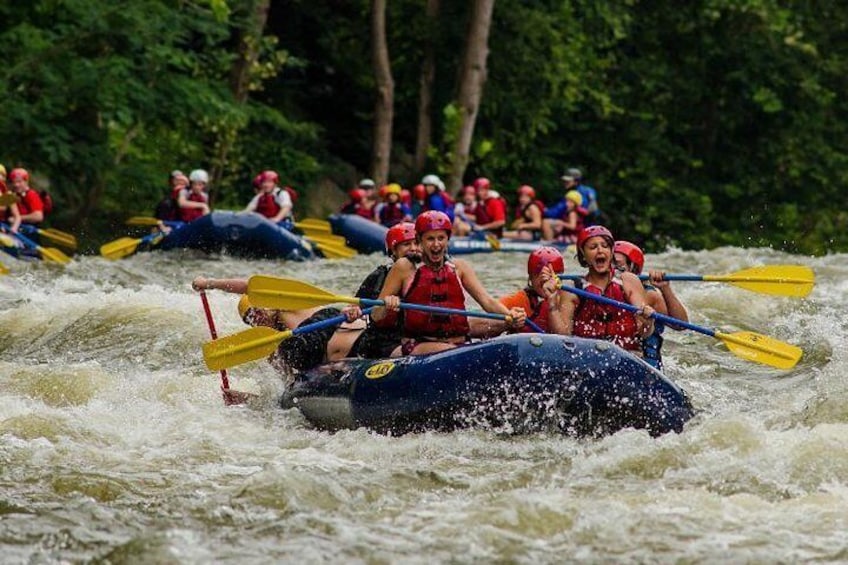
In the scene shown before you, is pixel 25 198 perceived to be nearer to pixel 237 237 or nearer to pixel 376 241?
pixel 237 237

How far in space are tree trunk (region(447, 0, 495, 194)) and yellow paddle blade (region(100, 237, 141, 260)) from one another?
23.2 ft

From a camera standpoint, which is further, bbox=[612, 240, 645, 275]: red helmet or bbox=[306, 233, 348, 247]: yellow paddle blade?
bbox=[306, 233, 348, 247]: yellow paddle blade

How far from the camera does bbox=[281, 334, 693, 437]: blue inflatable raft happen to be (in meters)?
7.77

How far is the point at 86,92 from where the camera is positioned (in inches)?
717

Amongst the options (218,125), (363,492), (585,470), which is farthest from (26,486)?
(218,125)

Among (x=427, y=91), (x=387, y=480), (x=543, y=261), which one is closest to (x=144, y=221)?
(x=427, y=91)

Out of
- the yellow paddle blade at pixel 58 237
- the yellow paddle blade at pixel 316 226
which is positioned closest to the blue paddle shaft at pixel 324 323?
the yellow paddle blade at pixel 58 237

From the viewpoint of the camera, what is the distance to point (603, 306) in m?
8.73

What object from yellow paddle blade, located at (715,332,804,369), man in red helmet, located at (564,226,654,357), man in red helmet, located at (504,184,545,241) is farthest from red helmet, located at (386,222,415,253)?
man in red helmet, located at (504,184,545,241)

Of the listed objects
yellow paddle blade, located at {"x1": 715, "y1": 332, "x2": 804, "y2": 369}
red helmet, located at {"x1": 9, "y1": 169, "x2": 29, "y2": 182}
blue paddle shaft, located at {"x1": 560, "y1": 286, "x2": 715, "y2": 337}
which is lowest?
red helmet, located at {"x1": 9, "y1": 169, "x2": 29, "y2": 182}

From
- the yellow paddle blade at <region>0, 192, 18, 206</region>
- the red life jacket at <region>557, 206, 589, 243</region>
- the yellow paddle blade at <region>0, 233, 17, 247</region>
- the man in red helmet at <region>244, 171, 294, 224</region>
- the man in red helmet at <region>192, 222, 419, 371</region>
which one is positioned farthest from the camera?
the red life jacket at <region>557, 206, 589, 243</region>

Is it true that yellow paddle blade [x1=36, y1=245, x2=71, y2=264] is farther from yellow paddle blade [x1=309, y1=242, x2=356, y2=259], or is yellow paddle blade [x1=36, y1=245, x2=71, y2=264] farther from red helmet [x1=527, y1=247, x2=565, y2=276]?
red helmet [x1=527, y1=247, x2=565, y2=276]

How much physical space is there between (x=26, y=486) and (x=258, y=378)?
3346mm

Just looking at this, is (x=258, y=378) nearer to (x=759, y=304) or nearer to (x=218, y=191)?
(x=759, y=304)
